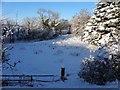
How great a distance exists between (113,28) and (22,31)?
22.7 meters

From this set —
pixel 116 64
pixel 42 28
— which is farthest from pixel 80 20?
pixel 116 64

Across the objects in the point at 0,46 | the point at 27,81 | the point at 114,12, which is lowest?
the point at 27,81

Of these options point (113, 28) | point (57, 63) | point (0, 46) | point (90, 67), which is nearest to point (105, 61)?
point (90, 67)

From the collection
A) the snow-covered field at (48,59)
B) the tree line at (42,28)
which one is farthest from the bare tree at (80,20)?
the snow-covered field at (48,59)

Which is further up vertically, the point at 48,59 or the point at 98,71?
the point at 98,71

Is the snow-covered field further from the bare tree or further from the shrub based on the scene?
the bare tree

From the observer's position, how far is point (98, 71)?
1672 centimetres

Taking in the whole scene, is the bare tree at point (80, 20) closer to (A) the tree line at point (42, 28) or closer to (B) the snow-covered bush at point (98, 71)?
(A) the tree line at point (42, 28)

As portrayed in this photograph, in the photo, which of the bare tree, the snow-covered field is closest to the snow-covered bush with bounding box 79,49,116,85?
the snow-covered field

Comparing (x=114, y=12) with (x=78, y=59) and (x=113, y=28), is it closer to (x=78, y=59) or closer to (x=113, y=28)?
(x=113, y=28)

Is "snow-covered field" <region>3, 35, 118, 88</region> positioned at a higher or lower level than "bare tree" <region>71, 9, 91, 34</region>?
lower

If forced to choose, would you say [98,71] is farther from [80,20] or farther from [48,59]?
[80,20]

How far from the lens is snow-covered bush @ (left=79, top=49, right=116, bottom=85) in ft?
54.4

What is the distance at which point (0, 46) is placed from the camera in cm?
1404
